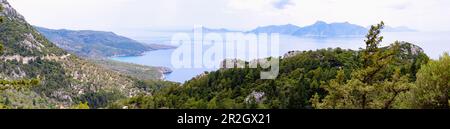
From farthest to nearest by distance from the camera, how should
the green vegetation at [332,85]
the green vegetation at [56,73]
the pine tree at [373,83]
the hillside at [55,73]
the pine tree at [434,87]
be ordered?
the hillside at [55,73], the green vegetation at [56,73], the pine tree at [373,83], the green vegetation at [332,85], the pine tree at [434,87]

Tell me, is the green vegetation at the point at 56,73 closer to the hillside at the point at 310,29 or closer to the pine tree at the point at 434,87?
the hillside at the point at 310,29

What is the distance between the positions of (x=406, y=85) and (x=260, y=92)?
64134 mm

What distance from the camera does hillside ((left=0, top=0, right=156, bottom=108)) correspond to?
154 metres

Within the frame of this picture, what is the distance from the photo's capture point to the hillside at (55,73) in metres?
154

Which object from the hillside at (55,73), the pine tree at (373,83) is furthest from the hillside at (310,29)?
the hillside at (55,73)

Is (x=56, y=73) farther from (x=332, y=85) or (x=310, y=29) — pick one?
(x=332, y=85)

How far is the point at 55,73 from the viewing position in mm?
165500

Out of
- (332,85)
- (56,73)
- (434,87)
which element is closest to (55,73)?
(56,73)

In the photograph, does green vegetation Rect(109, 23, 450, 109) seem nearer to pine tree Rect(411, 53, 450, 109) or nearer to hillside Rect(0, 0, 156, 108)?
pine tree Rect(411, 53, 450, 109)

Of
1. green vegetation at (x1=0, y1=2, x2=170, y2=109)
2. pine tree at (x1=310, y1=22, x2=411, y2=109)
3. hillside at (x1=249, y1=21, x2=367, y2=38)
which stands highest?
hillside at (x1=249, y1=21, x2=367, y2=38)

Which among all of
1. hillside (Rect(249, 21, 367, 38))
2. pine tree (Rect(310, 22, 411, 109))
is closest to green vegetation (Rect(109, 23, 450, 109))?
pine tree (Rect(310, 22, 411, 109))

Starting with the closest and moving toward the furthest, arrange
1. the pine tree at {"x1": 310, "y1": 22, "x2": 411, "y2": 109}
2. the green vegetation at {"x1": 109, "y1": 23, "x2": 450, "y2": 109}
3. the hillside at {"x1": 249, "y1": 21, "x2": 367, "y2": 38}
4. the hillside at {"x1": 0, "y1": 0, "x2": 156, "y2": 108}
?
the green vegetation at {"x1": 109, "y1": 23, "x2": 450, "y2": 109} < the pine tree at {"x1": 310, "y1": 22, "x2": 411, "y2": 109} < the hillside at {"x1": 249, "y1": 21, "x2": 367, "y2": 38} < the hillside at {"x1": 0, "y1": 0, "x2": 156, "y2": 108}

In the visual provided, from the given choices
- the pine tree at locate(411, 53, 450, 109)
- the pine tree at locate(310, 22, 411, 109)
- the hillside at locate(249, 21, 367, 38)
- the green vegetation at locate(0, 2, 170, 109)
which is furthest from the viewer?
the green vegetation at locate(0, 2, 170, 109)
